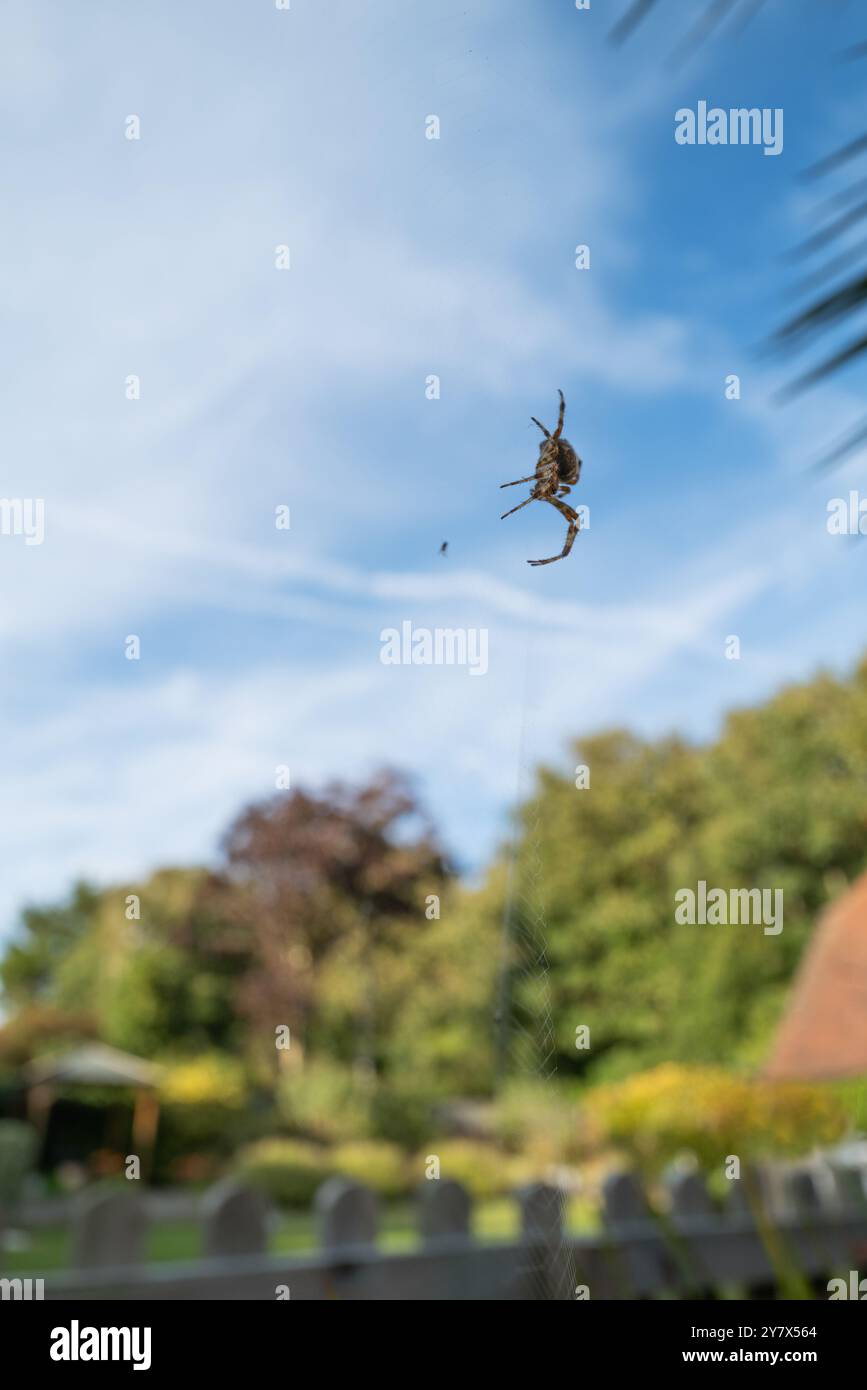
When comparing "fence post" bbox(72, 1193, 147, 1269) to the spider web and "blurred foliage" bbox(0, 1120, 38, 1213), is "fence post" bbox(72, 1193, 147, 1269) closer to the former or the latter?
the spider web

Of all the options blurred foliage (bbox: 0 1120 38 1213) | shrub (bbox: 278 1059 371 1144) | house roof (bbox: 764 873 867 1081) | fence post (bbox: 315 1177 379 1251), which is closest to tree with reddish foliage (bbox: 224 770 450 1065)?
shrub (bbox: 278 1059 371 1144)

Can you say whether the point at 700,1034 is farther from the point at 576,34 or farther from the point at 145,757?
the point at 576,34

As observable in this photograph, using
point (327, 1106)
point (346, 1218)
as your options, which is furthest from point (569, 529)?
point (327, 1106)

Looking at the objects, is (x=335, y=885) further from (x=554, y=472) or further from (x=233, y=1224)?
(x=554, y=472)

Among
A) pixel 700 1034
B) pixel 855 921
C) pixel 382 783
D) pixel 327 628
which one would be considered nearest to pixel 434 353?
pixel 327 628

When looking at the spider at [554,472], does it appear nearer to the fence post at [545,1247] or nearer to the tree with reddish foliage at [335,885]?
the fence post at [545,1247]

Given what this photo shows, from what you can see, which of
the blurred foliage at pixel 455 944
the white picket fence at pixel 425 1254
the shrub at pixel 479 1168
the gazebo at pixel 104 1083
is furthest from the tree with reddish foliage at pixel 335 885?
the white picket fence at pixel 425 1254
